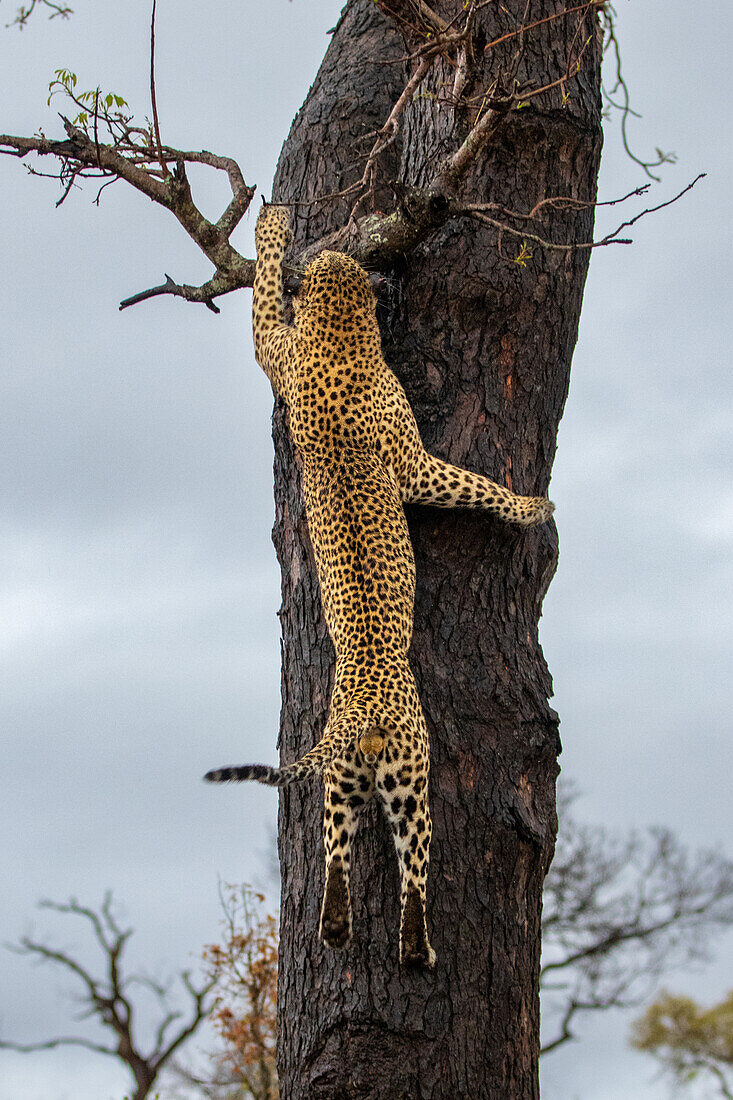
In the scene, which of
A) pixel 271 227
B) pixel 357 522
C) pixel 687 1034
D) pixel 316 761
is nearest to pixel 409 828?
pixel 316 761

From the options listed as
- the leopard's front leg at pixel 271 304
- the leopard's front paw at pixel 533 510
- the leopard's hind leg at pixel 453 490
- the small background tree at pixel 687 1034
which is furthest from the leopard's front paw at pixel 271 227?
the small background tree at pixel 687 1034

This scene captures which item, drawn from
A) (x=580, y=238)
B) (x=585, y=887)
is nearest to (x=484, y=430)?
(x=580, y=238)

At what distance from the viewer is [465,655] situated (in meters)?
6.09

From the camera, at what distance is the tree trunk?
552 centimetres

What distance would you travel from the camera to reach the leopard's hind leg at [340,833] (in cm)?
516

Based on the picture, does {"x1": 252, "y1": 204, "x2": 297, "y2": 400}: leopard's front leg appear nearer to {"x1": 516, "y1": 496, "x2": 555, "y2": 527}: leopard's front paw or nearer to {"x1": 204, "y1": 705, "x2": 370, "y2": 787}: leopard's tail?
{"x1": 516, "y1": 496, "x2": 555, "y2": 527}: leopard's front paw

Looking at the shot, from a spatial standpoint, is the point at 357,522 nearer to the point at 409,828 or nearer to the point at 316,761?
the point at 316,761

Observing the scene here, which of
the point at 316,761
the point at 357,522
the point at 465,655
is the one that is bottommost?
the point at 316,761

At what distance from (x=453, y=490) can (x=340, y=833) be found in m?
1.88

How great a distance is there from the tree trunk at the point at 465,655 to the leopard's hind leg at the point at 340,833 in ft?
1.21

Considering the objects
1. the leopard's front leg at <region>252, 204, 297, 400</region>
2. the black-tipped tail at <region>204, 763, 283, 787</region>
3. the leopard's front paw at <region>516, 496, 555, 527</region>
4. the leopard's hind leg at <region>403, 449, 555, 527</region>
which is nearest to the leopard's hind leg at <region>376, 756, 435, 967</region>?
the black-tipped tail at <region>204, 763, 283, 787</region>

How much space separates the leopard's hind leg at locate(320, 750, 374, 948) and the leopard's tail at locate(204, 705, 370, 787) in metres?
0.09

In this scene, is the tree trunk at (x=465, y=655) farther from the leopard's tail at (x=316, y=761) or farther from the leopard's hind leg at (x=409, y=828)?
the leopard's tail at (x=316, y=761)

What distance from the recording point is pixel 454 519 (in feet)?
20.8
